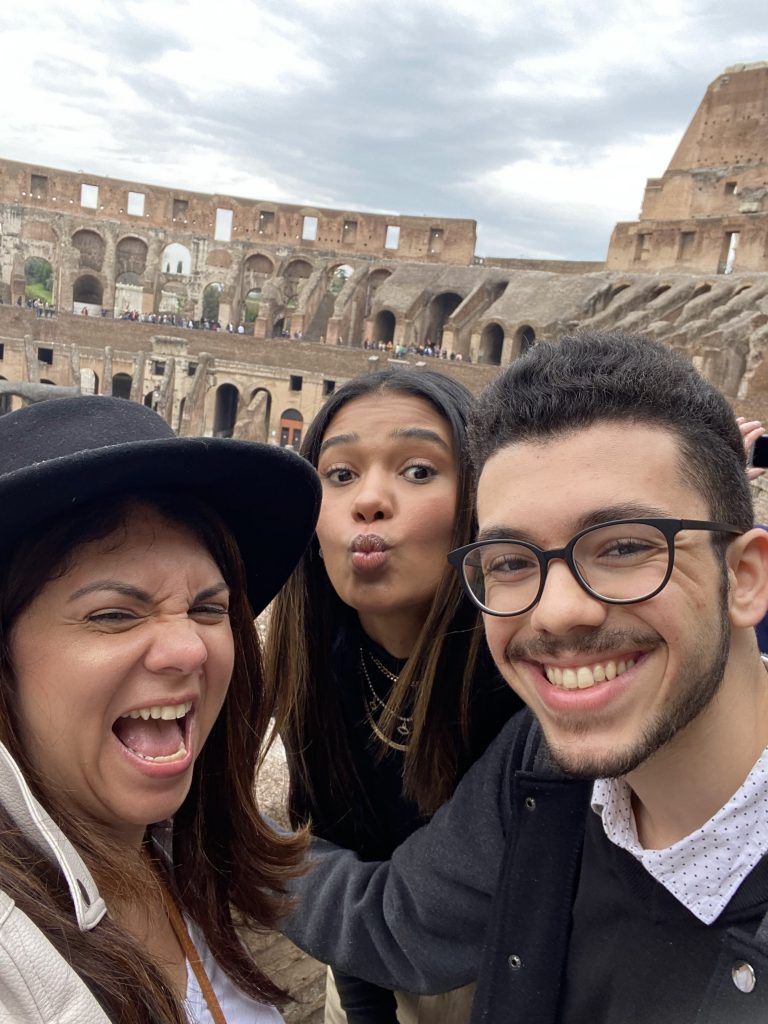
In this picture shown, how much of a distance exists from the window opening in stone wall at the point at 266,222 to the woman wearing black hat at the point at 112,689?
36553 millimetres

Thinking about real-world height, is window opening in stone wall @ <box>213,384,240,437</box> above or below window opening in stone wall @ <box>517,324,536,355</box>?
below

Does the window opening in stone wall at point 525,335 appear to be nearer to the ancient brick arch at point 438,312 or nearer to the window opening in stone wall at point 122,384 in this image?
the ancient brick arch at point 438,312

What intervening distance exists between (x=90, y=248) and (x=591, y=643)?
3888cm

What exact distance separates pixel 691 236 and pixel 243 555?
29.1 meters

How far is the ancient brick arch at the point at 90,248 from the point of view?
35281 millimetres

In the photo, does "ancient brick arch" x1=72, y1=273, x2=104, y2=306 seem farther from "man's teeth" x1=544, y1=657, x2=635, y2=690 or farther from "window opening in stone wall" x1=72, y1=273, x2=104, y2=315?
"man's teeth" x1=544, y1=657, x2=635, y2=690

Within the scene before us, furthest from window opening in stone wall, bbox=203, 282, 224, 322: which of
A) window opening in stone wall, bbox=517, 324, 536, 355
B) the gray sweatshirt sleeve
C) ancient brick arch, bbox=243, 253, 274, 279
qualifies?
the gray sweatshirt sleeve

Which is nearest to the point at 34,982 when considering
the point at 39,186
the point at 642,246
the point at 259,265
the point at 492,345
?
the point at 492,345

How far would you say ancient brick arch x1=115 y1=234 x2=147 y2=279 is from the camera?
1411 inches

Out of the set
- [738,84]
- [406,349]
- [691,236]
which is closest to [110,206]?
[406,349]

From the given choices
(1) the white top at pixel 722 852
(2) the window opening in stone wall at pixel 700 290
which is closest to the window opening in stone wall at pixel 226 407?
(2) the window opening in stone wall at pixel 700 290

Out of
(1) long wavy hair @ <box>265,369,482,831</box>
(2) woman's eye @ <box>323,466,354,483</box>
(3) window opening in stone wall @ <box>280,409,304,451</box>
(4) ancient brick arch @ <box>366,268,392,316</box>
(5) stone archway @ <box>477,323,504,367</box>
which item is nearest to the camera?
(1) long wavy hair @ <box>265,369,482,831</box>

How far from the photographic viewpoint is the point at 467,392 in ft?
8.89

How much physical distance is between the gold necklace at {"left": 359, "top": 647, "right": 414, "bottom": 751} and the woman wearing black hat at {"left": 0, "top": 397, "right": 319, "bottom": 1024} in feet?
2.49
